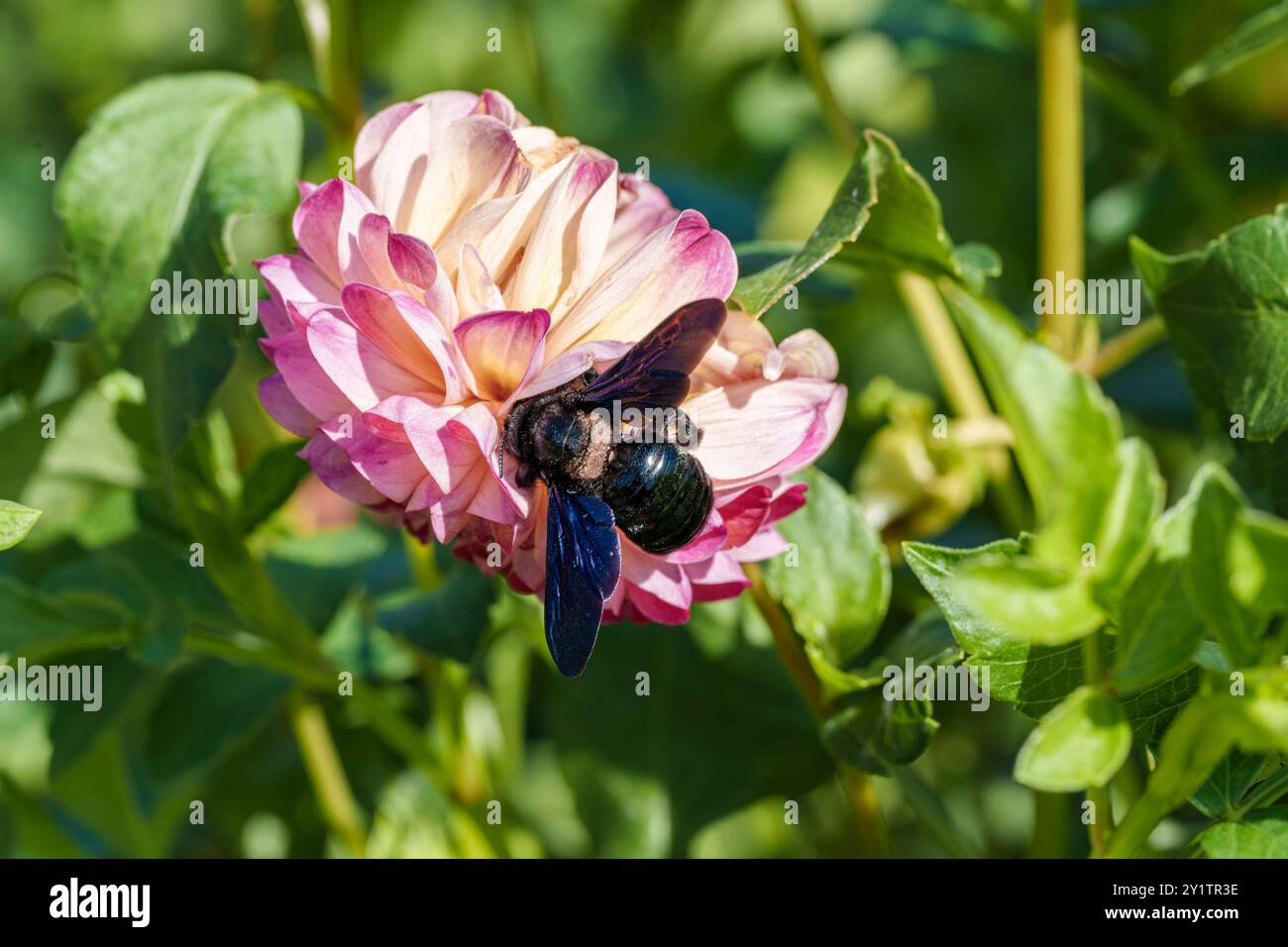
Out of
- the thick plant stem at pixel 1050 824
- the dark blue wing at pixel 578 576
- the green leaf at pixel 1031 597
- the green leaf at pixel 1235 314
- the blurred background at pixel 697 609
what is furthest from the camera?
the blurred background at pixel 697 609

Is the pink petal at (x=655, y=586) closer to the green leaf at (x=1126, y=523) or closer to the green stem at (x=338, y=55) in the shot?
the green leaf at (x=1126, y=523)

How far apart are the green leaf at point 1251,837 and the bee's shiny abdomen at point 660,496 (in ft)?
0.79

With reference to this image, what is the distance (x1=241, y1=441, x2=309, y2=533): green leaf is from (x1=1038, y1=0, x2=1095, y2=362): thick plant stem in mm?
419

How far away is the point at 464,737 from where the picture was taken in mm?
861

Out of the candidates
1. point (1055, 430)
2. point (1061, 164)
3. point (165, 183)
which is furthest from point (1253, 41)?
point (165, 183)

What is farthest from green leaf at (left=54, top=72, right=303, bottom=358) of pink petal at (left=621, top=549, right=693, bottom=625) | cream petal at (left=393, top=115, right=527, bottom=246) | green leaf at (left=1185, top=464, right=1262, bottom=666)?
green leaf at (left=1185, top=464, right=1262, bottom=666)

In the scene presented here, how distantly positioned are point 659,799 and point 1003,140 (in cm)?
66

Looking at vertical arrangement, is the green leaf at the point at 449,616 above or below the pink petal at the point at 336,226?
below

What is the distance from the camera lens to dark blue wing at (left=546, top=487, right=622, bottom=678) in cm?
53

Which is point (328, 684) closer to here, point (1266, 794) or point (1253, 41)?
point (1266, 794)

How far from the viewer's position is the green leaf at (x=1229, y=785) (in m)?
0.58

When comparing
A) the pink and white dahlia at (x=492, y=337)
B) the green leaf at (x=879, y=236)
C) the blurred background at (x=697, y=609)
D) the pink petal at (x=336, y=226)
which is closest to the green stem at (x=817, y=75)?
the blurred background at (x=697, y=609)

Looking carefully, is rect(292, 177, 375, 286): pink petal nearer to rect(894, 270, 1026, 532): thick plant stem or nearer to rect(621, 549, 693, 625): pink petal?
rect(621, 549, 693, 625): pink petal
